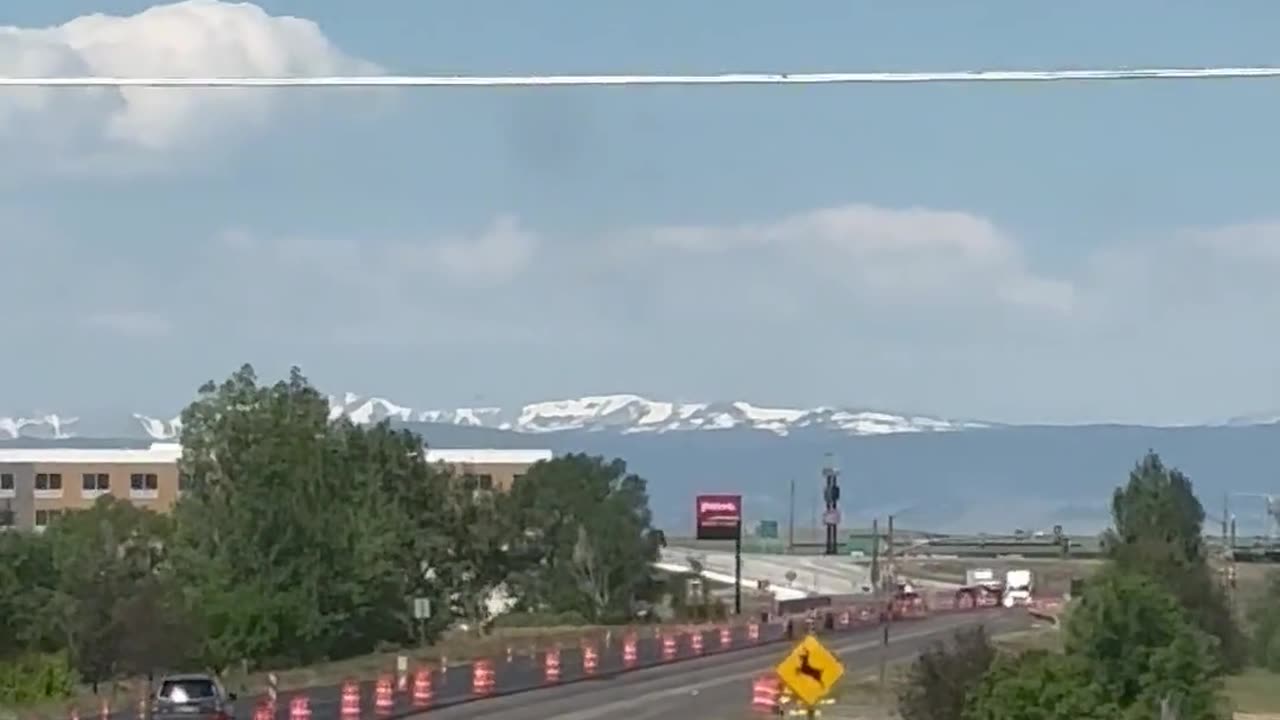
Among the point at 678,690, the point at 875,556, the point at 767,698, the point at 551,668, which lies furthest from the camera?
the point at 875,556

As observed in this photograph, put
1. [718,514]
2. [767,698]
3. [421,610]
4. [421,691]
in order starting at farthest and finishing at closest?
[718,514]
[421,610]
[421,691]
[767,698]

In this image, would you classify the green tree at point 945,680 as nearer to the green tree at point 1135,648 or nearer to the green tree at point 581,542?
the green tree at point 1135,648

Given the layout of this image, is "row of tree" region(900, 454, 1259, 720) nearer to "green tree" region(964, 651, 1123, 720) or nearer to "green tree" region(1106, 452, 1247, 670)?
"green tree" region(964, 651, 1123, 720)

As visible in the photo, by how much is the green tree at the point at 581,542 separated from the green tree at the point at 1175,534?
135 feet

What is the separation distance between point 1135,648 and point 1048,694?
1879mm

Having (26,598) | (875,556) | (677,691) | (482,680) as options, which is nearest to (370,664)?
(26,598)

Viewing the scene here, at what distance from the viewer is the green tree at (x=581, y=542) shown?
432 ft

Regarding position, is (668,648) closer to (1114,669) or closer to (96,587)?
(96,587)

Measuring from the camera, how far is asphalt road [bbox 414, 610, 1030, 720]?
2438 inches

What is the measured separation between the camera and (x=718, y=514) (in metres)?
158

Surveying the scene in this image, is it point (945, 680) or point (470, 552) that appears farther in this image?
point (470, 552)

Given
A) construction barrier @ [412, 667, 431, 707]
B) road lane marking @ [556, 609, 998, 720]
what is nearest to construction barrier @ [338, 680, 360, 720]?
construction barrier @ [412, 667, 431, 707]

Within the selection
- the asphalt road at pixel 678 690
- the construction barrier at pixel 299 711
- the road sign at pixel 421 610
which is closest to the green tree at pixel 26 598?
the road sign at pixel 421 610

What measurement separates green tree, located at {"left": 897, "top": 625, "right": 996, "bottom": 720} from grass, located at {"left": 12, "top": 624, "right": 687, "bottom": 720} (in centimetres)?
2018
